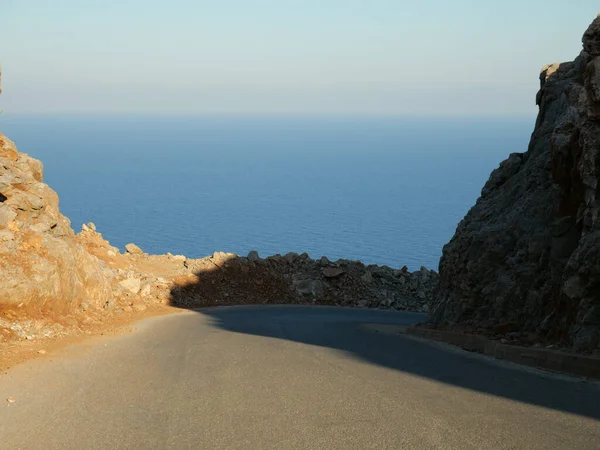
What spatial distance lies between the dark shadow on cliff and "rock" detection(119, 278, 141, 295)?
248cm

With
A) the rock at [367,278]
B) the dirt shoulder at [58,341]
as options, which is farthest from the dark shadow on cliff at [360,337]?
the dirt shoulder at [58,341]

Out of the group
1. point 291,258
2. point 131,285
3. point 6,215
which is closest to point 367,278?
point 291,258

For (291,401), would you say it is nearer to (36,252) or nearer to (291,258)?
(36,252)

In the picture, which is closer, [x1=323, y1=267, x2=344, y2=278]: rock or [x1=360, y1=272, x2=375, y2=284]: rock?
[x1=323, y1=267, x2=344, y2=278]: rock

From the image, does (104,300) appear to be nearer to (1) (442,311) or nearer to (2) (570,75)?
(1) (442,311)

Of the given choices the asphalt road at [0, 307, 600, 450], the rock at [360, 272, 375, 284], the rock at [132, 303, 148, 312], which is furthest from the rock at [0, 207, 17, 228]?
the rock at [360, 272, 375, 284]

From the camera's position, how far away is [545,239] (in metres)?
13.5

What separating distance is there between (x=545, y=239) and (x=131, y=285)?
1605 cm

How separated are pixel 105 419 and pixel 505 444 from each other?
4.52 metres

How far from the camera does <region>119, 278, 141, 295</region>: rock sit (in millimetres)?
24837

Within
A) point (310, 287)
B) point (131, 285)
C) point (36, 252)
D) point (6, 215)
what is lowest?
point (310, 287)

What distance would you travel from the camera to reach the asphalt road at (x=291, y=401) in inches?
279

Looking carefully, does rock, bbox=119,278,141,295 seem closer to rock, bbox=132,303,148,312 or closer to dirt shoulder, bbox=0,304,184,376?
rock, bbox=132,303,148,312

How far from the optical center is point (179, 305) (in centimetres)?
2800
